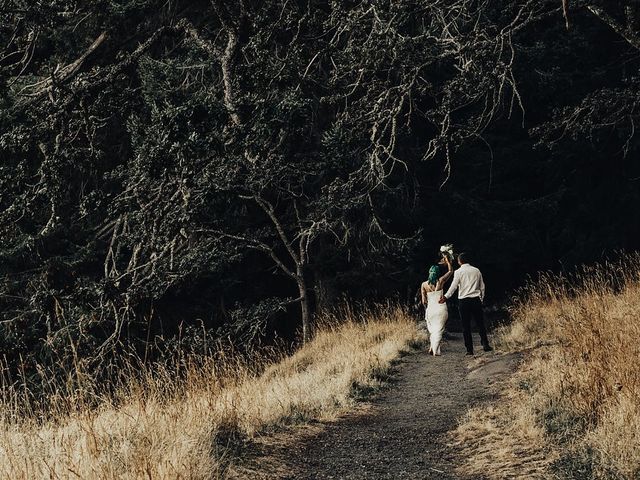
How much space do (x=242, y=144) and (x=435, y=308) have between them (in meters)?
4.55

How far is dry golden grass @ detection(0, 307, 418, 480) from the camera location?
4.27m

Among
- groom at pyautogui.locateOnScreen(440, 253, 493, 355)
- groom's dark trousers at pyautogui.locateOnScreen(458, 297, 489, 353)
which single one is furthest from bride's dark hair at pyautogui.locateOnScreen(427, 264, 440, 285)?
groom's dark trousers at pyautogui.locateOnScreen(458, 297, 489, 353)

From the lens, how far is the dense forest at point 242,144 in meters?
10.3

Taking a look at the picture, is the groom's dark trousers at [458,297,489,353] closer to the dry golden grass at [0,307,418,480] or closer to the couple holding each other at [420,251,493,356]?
the couple holding each other at [420,251,493,356]

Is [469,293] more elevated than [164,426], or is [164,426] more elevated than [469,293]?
[164,426]

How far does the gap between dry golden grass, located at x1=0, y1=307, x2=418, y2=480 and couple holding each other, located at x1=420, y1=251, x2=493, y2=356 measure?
290cm

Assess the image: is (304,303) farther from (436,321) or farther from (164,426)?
(164,426)

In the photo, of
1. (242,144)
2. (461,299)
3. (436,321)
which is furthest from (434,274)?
(242,144)

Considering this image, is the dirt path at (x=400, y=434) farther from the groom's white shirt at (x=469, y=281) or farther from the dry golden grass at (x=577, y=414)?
the groom's white shirt at (x=469, y=281)

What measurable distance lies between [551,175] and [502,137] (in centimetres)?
297

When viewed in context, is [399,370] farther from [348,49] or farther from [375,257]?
[375,257]

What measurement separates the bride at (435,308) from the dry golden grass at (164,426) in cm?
301

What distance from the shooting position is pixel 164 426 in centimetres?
522

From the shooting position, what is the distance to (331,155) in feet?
46.8
